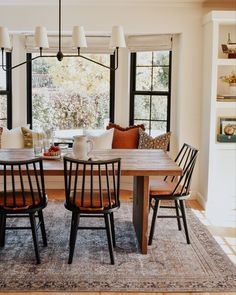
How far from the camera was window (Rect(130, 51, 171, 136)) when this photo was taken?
614 centimetres

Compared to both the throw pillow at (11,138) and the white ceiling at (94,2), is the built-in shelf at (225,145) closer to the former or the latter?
the white ceiling at (94,2)

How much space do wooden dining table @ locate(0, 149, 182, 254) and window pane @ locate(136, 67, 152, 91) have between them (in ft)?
6.36

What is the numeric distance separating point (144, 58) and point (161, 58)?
9.3 inches

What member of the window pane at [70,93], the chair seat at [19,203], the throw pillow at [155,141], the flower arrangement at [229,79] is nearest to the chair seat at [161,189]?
the chair seat at [19,203]

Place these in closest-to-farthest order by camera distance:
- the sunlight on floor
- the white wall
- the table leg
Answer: the table leg < the sunlight on floor < the white wall

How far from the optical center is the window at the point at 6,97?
620 centimetres

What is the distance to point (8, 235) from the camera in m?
4.27

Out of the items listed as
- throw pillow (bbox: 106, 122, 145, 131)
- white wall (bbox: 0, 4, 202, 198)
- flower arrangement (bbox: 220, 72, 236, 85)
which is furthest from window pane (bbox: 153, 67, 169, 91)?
flower arrangement (bbox: 220, 72, 236, 85)

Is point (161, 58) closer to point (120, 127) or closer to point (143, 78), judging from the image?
point (143, 78)

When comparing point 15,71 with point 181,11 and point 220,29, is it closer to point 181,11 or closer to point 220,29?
point 181,11

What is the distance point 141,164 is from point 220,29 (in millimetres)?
2577

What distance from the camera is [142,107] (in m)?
6.31

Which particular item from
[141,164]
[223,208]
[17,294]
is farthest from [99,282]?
[223,208]

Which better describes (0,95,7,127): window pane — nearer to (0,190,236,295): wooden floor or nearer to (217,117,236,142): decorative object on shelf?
(0,190,236,295): wooden floor
